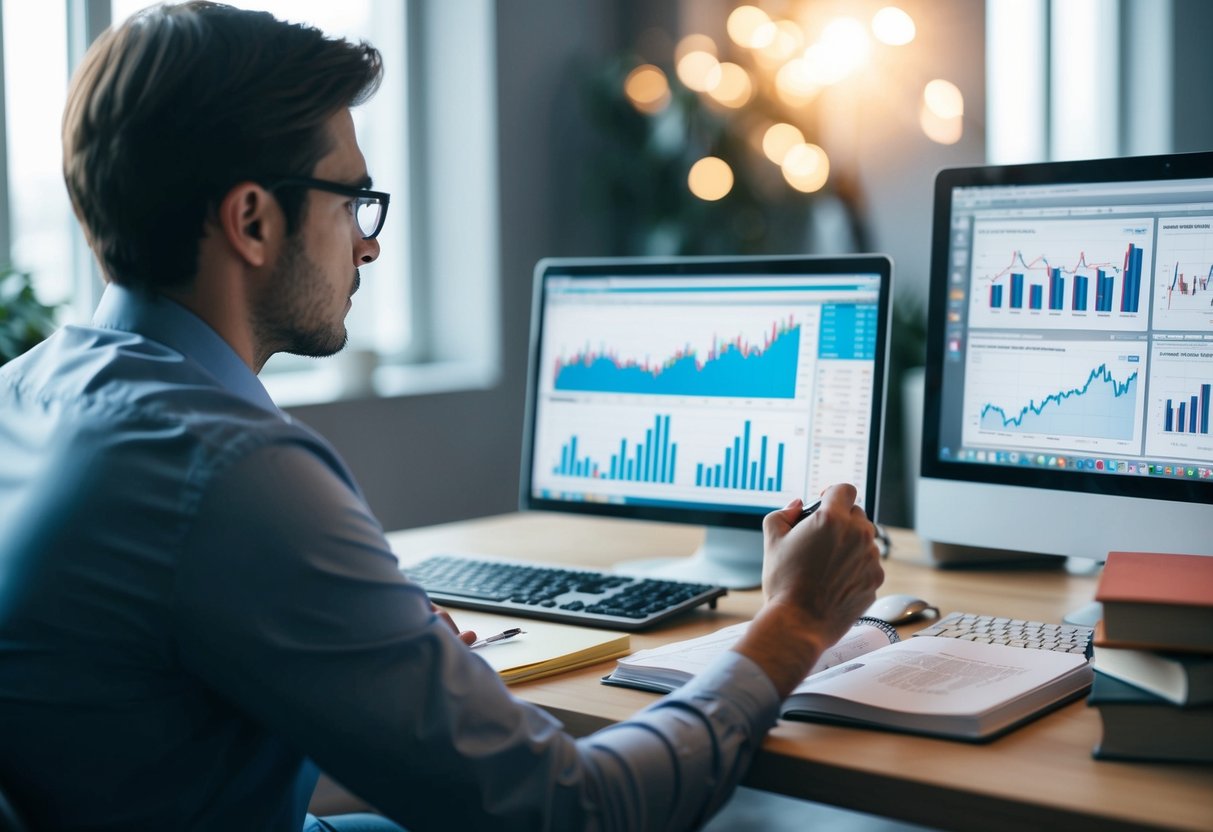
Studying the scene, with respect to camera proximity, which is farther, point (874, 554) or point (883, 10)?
point (883, 10)

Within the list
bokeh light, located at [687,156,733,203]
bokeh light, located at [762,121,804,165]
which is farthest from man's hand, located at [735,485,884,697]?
bokeh light, located at [762,121,804,165]

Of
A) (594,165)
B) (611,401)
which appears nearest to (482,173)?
(594,165)

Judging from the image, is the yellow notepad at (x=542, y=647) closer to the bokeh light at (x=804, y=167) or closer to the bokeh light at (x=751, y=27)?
the bokeh light at (x=804, y=167)

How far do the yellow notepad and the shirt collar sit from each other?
0.35 m

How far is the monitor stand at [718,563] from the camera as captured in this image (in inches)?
61.0

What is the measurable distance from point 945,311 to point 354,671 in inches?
34.4

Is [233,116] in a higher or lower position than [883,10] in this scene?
lower

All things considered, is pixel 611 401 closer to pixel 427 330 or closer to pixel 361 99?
pixel 361 99

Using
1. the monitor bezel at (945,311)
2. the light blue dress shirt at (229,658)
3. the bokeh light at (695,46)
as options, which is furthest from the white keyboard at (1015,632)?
the bokeh light at (695,46)

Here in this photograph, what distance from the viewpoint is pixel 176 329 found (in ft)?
3.21

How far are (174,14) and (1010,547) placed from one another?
1.01 m

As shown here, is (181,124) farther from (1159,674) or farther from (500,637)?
(1159,674)

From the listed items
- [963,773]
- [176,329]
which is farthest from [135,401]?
[963,773]

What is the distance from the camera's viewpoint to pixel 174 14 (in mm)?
964
